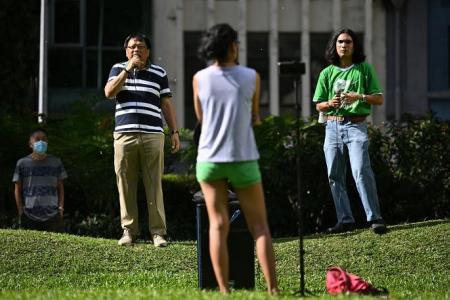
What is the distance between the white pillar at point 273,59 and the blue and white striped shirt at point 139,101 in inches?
576

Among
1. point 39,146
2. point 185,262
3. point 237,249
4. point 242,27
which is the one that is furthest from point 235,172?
point 242,27

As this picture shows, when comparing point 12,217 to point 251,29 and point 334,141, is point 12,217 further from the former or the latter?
point 251,29

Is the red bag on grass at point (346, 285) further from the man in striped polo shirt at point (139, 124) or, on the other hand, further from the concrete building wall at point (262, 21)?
the concrete building wall at point (262, 21)

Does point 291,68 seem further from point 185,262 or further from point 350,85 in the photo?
point 185,262

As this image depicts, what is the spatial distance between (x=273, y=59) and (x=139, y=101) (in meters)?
14.9

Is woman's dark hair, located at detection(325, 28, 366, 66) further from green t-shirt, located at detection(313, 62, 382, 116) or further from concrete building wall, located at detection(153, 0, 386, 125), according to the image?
concrete building wall, located at detection(153, 0, 386, 125)

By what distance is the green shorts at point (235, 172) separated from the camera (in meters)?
8.41

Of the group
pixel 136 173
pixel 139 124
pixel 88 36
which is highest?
pixel 88 36

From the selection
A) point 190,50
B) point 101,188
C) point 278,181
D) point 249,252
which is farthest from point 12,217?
point 190,50

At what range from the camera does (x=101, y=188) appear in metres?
17.2

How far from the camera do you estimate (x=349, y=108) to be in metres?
12.2

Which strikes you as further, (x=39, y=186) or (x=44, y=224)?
(x=44, y=224)

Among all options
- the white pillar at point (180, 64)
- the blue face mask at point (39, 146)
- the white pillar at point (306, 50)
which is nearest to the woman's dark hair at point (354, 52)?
the blue face mask at point (39, 146)

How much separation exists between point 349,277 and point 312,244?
345 centimetres
